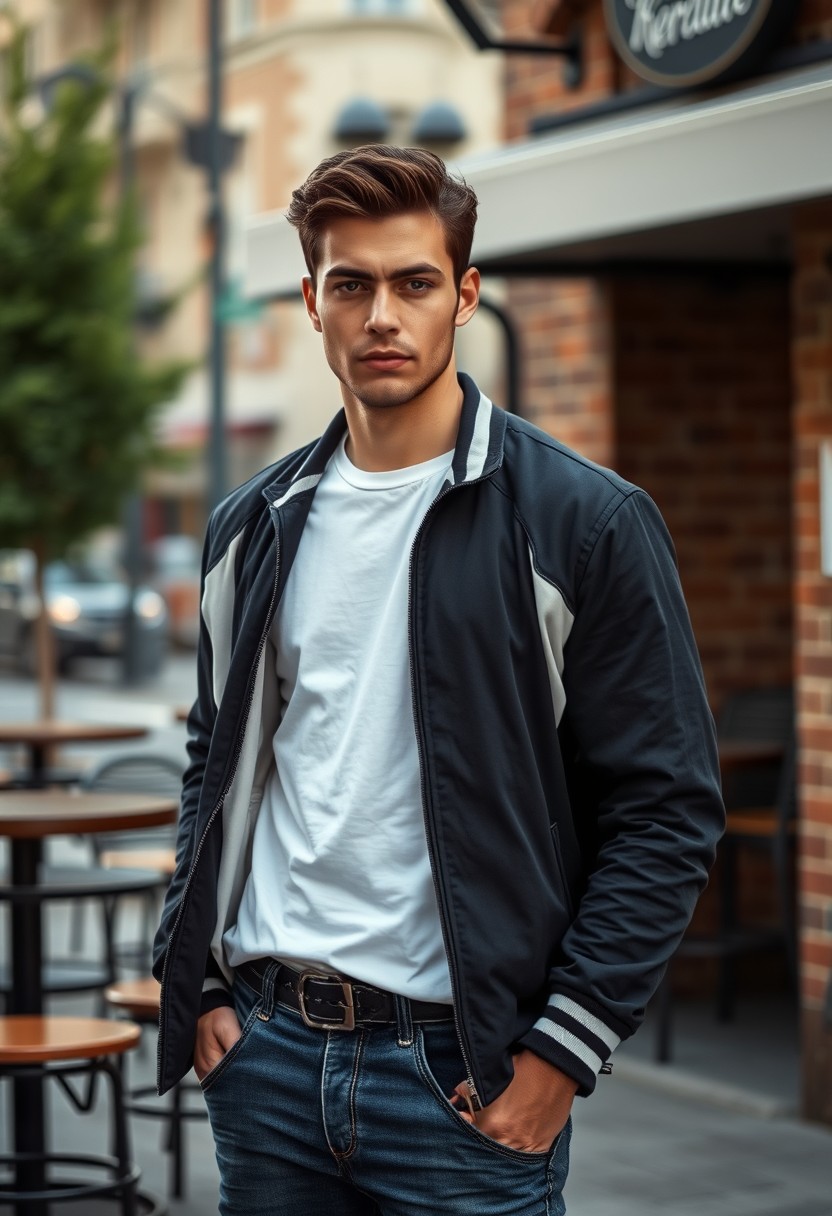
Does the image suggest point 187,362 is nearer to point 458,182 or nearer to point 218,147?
point 218,147

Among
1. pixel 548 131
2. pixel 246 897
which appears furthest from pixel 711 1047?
pixel 246 897

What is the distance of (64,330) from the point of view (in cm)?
1210

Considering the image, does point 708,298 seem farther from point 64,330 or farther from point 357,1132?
point 64,330

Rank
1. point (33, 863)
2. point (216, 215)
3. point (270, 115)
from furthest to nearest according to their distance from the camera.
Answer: point (270, 115), point (216, 215), point (33, 863)

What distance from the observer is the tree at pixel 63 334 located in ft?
39.1

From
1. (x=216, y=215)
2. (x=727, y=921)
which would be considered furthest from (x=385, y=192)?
(x=216, y=215)

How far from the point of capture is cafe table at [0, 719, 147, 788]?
722 centimetres

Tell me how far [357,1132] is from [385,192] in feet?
3.75

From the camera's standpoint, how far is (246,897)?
2.57 meters

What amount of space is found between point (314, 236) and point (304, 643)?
52 cm

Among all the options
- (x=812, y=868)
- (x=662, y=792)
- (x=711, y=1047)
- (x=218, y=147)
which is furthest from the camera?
(x=218, y=147)

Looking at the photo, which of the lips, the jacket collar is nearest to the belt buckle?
the jacket collar

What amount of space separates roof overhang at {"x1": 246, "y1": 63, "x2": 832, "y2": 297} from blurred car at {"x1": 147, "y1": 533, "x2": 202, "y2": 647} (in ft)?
Result: 76.0

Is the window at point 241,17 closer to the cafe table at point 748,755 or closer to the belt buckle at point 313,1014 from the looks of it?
the cafe table at point 748,755
